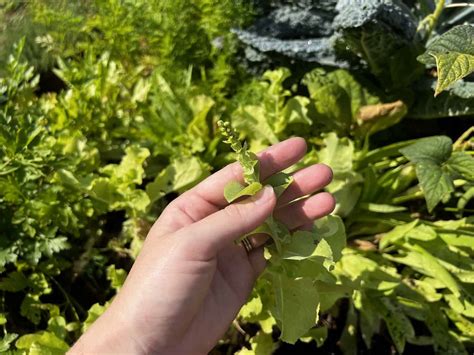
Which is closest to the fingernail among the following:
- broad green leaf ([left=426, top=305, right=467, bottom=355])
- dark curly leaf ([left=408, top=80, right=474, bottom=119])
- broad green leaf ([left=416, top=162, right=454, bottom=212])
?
broad green leaf ([left=416, top=162, right=454, bottom=212])

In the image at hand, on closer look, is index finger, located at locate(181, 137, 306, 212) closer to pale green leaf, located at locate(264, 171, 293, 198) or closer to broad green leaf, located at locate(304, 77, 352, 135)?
pale green leaf, located at locate(264, 171, 293, 198)

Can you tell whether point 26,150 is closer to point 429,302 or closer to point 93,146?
point 93,146

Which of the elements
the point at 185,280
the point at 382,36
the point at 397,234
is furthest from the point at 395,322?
the point at 382,36

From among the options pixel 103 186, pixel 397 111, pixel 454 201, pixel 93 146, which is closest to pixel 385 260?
pixel 454 201

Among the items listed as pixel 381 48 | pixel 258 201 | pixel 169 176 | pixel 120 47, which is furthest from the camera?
pixel 120 47

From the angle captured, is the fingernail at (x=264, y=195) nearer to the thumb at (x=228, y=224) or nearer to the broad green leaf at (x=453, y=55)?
the thumb at (x=228, y=224)

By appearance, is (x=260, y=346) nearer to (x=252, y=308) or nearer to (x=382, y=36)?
(x=252, y=308)

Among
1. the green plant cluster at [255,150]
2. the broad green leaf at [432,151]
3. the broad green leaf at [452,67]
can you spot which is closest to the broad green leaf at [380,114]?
the green plant cluster at [255,150]

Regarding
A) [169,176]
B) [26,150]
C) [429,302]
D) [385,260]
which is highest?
[26,150]
